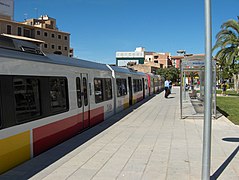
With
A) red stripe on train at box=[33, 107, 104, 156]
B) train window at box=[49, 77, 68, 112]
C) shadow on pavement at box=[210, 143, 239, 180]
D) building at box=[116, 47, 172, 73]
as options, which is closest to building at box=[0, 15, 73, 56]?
building at box=[116, 47, 172, 73]

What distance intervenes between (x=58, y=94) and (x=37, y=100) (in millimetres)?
1295

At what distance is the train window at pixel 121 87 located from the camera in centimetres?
1628

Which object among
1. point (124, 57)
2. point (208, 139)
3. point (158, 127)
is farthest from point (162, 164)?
point (124, 57)

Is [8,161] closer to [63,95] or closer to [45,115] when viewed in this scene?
[45,115]

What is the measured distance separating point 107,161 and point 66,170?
1.00 meters

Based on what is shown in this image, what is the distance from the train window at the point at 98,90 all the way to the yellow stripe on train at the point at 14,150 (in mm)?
5595

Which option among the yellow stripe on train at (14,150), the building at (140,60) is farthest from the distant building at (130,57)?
the yellow stripe on train at (14,150)

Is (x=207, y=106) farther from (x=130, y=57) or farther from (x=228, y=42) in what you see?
(x=130, y=57)

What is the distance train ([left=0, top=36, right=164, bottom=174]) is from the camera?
5.55m

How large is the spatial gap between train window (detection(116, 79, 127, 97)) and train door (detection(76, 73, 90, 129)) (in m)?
5.64

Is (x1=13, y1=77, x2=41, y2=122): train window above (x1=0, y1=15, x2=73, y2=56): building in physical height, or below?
below

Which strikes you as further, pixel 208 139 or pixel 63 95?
pixel 63 95

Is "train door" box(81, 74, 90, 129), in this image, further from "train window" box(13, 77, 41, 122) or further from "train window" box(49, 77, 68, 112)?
"train window" box(13, 77, 41, 122)

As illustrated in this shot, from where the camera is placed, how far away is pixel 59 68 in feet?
27.0
